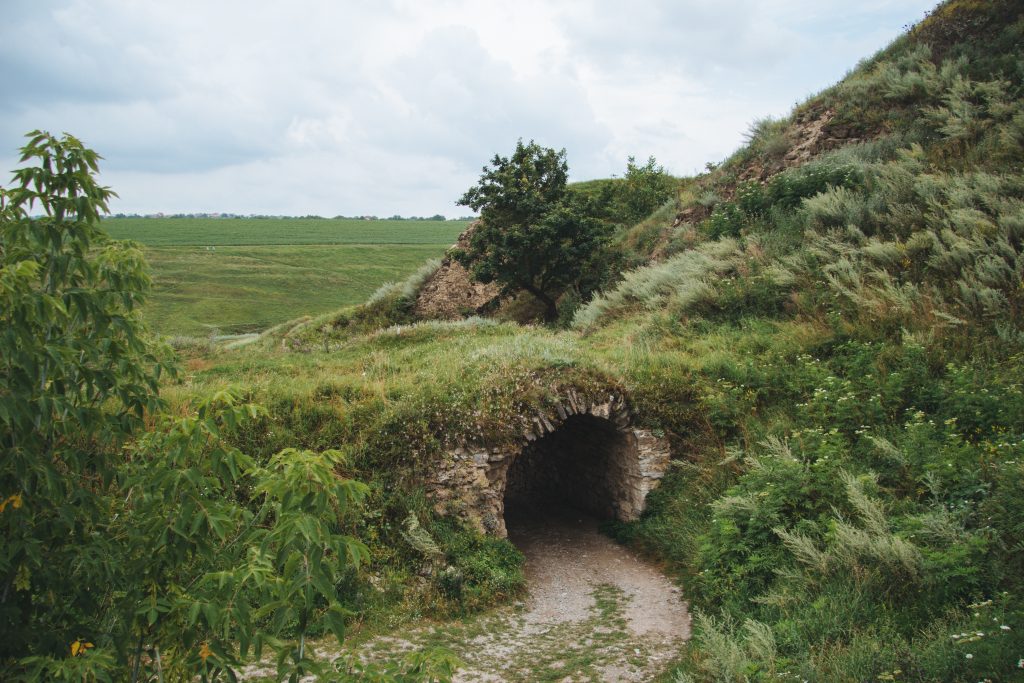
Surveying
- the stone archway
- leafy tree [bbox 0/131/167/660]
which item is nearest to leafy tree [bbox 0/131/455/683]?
leafy tree [bbox 0/131/167/660]

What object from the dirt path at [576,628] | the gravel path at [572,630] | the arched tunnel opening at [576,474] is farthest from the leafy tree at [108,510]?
the arched tunnel opening at [576,474]

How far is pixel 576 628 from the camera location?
911cm

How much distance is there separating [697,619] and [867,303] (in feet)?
23.6

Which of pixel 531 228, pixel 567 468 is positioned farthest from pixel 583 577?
pixel 531 228

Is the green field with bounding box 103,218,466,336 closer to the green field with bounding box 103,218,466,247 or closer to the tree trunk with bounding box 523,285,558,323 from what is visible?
the green field with bounding box 103,218,466,247

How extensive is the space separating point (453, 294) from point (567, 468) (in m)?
15.2

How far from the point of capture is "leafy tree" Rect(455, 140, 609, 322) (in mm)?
22438

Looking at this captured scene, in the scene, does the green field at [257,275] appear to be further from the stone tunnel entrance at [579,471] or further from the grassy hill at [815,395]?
the grassy hill at [815,395]

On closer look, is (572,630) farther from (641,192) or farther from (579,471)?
(641,192)

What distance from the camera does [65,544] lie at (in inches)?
133

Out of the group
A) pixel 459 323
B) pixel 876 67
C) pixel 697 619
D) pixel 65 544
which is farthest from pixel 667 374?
pixel 876 67

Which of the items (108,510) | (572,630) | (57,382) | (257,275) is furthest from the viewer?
(257,275)

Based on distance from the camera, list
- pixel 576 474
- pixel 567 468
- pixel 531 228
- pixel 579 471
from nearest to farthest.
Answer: pixel 579 471 < pixel 576 474 < pixel 567 468 < pixel 531 228

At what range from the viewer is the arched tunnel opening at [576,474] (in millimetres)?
12719
